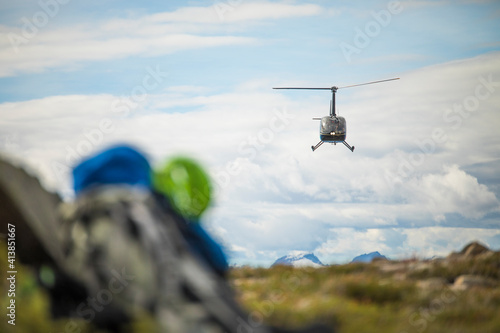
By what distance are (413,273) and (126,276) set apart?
818 centimetres

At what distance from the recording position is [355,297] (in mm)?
9766

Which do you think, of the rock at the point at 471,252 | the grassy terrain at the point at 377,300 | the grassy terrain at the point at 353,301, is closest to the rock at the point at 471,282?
the grassy terrain at the point at 353,301

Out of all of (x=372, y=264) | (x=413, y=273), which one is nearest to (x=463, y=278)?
(x=413, y=273)

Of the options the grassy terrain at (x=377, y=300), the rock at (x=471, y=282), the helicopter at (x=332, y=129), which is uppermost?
the helicopter at (x=332, y=129)

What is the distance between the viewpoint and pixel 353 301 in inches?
368

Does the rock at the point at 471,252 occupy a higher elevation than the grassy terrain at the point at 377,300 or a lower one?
lower

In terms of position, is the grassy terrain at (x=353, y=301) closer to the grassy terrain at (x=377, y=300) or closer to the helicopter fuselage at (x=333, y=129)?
the grassy terrain at (x=377, y=300)

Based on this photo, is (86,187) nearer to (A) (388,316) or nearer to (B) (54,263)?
(B) (54,263)

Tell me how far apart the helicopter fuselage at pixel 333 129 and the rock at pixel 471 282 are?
44959mm

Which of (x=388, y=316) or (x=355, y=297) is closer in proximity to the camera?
(x=388, y=316)

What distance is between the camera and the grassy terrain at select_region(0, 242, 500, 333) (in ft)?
22.4

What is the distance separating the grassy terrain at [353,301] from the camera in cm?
684

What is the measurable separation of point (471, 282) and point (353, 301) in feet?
13.4

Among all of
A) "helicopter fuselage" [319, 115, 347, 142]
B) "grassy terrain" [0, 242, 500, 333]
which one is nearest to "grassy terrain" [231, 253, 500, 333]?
"grassy terrain" [0, 242, 500, 333]
